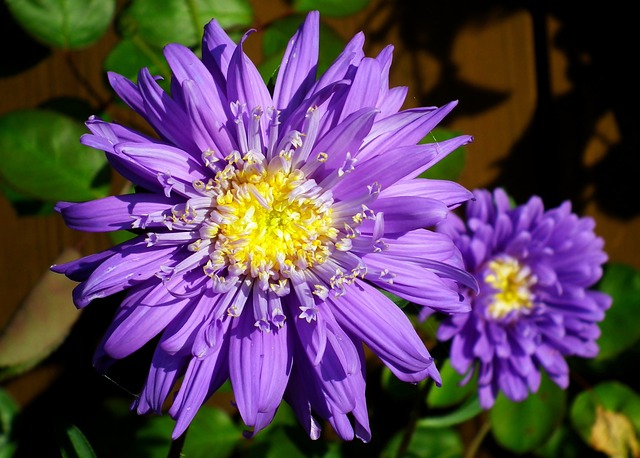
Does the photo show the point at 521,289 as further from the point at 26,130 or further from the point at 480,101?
→ the point at 26,130

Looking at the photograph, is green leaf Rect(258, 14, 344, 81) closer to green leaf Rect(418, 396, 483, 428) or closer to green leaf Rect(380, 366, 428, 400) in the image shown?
green leaf Rect(380, 366, 428, 400)

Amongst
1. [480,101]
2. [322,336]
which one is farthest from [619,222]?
[322,336]

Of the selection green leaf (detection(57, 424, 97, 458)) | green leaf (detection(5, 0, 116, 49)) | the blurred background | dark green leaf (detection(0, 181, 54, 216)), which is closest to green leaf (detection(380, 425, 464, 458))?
the blurred background

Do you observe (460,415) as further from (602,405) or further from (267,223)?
(267,223)

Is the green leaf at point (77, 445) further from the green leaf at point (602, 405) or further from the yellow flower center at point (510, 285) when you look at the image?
the green leaf at point (602, 405)

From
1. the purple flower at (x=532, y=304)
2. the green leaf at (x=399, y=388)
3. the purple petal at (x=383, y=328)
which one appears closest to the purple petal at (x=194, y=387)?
the purple petal at (x=383, y=328)
